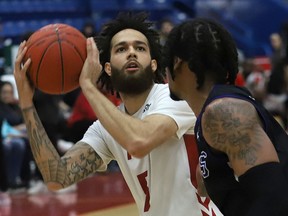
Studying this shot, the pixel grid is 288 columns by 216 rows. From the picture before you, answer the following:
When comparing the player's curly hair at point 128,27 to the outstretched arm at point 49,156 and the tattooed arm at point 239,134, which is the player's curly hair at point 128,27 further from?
the tattooed arm at point 239,134

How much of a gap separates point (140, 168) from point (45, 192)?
6076 millimetres

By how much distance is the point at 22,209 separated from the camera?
8.42m

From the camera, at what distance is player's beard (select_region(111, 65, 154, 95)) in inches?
153

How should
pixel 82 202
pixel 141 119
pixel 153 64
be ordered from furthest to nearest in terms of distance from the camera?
Answer: pixel 82 202 → pixel 153 64 → pixel 141 119

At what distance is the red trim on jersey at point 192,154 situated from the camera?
Result: 387 cm

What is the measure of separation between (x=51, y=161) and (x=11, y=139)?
239 inches

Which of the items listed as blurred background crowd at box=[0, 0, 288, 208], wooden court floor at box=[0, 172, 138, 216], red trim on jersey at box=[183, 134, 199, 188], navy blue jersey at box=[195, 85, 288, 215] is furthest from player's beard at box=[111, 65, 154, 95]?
wooden court floor at box=[0, 172, 138, 216]

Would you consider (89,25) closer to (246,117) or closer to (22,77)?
(22,77)

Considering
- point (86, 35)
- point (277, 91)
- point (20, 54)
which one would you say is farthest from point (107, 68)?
point (277, 91)

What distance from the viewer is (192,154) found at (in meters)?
3.90

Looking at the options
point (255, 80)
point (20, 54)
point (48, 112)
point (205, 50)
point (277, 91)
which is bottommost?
point (255, 80)

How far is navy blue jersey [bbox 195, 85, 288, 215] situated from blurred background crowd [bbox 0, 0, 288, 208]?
244cm

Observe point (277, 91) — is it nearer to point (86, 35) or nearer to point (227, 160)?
point (86, 35)

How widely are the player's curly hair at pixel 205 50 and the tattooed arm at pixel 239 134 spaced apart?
0.67ft
